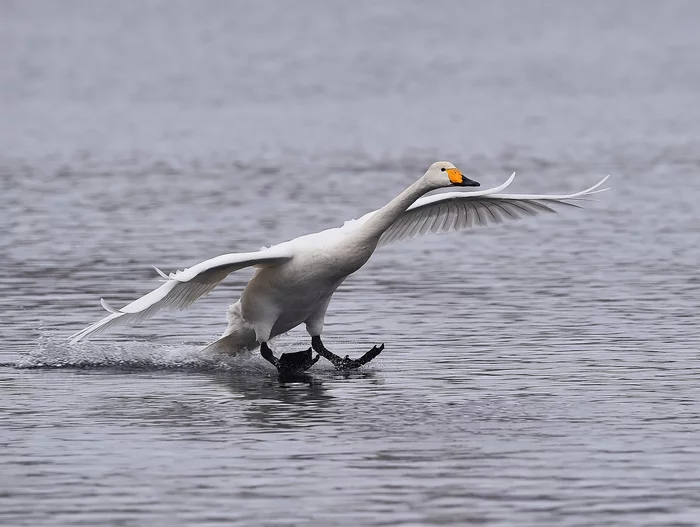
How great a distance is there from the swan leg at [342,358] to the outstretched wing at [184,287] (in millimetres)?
1128

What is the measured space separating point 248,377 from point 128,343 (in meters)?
1.75

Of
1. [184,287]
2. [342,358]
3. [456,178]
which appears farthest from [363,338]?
[184,287]

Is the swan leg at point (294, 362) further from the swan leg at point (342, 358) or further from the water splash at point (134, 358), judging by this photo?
the water splash at point (134, 358)

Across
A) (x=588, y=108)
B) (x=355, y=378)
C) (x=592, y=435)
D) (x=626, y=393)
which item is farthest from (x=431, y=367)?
(x=588, y=108)

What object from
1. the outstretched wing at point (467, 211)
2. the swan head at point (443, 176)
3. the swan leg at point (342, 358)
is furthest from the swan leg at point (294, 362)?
the outstretched wing at point (467, 211)

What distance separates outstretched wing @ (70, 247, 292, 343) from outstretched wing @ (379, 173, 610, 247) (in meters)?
2.47

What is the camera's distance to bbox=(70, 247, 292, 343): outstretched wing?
→ 52.6ft

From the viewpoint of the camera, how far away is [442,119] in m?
60.3

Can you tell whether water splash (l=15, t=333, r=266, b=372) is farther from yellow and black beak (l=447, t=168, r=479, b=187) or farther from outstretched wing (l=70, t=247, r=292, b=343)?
yellow and black beak (l=447, t=168, r=479, b=187)

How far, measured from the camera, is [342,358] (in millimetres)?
17375

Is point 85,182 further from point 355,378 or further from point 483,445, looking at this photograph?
point 483,445

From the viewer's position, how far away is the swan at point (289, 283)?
53.4ft

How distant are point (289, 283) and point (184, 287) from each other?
3.18 feet

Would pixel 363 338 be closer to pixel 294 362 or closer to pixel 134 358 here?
pixel 294 362
